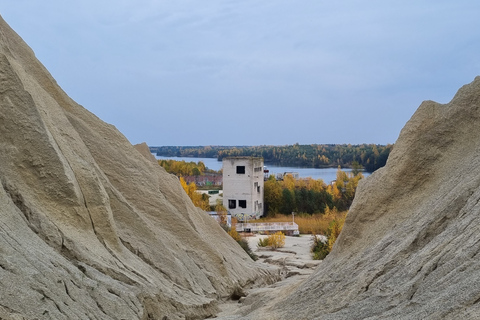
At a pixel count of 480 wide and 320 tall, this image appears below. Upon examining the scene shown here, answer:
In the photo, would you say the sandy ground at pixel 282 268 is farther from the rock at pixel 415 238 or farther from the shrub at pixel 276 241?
the rock at pixel 415 238

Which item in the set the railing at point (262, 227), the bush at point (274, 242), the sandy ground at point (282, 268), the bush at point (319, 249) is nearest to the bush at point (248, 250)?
the sandy ground at point (282, 268)

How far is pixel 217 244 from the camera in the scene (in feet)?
86.2

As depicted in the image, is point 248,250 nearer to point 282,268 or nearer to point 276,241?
point 282,268

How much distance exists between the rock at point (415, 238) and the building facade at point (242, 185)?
141 feet

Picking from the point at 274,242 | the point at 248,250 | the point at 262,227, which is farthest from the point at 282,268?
the point at 262,227

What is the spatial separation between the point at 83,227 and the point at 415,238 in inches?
Answer: 376

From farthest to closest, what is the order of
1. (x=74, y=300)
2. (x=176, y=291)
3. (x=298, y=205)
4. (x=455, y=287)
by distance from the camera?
(x=298, y=205), (x=176, y=291), (x=74, y=300), (x=455, y=287)

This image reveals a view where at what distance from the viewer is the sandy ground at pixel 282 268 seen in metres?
19.1

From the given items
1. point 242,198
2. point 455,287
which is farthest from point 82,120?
point 242,198

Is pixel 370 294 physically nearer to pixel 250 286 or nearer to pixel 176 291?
pixel 176 291

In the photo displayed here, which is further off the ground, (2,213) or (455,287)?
(2,213)

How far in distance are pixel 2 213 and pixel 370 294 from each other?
9.07 m

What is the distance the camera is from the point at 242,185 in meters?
62.8

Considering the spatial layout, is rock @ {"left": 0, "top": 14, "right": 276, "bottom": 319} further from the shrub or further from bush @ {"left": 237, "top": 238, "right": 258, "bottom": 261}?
the shrub
